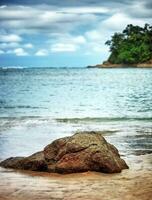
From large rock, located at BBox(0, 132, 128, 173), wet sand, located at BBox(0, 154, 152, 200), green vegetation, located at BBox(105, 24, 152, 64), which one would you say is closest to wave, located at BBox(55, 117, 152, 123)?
large rock, located at BBox(0, 132, 128, 173)

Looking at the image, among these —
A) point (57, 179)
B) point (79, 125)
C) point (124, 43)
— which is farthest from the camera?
point (124, 43)

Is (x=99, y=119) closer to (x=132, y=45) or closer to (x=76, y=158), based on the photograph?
(x=76, y=158)

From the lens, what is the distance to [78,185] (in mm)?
8594

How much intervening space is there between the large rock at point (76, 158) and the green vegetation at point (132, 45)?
472 feet

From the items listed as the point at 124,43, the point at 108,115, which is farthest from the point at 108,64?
the point at 108,115

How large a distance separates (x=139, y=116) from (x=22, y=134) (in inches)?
354

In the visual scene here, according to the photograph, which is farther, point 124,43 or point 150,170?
point 124,43

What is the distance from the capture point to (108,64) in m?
178

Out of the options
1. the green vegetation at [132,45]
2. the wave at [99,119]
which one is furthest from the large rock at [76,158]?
the green vegetation at [132,45]

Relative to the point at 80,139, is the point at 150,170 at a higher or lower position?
lower

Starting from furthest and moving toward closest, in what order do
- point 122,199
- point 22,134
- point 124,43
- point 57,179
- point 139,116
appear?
1. point 124,43
2. point 139,116
3. point 22,134
4. point 57,179
5. point 122,199

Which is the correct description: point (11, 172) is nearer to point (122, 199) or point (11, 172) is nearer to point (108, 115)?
point (122, 199)

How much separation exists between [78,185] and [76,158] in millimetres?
1391

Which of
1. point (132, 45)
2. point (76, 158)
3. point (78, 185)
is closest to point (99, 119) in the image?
point (76, 158)
